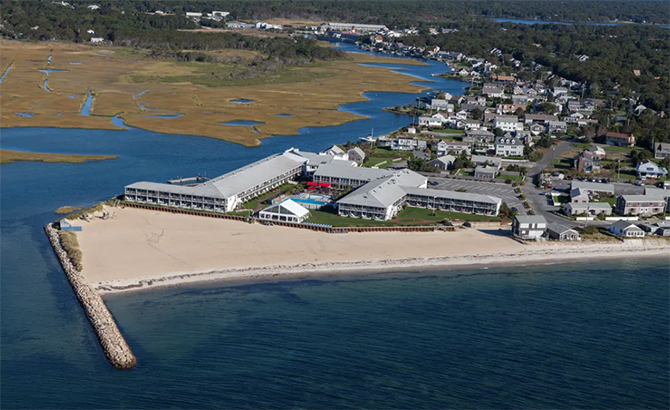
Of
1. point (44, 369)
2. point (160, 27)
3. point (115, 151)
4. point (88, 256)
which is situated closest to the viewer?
point (44, 369)

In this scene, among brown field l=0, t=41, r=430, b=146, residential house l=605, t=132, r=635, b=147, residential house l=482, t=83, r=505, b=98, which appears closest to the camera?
residential house l=605, t=132, r=635, b=147

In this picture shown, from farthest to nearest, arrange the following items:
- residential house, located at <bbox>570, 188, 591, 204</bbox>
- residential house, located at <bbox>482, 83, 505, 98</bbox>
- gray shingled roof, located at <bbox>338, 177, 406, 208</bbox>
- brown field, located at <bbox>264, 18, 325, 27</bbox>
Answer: brown field, located at <bbox>264, 18, 325, 27</bbox> → residential house, located at <bbox>482, 83, 505, 98</bbox> → residential house, located at <bbox>570, 188, 591, 204</bbox> → gray shingled roof, located at <bbox>338, 177, 406, 208</bbox>

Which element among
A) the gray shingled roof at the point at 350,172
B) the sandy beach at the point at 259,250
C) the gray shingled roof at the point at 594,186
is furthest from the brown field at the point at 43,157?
the gray shingled roof at the point at 594,186

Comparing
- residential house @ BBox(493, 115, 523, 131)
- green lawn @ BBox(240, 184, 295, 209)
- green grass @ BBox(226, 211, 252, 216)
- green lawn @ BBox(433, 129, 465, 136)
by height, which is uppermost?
residential house @ BBox(493, 115, 523, 131)

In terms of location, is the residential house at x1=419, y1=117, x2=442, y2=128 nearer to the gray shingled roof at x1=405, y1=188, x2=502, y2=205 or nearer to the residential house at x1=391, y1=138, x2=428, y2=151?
the residential house at x1=391, y1=138, x2=428, y2=151

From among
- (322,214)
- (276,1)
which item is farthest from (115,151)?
(276,1)

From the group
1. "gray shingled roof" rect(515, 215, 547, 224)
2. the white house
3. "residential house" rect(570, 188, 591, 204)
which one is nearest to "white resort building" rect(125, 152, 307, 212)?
the white house

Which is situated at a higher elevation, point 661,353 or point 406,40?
point 406,40

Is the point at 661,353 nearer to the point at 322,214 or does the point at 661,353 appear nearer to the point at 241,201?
the point at 322,214
